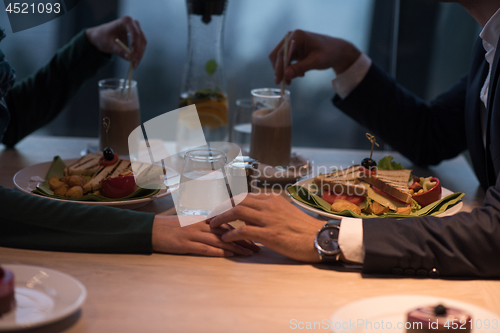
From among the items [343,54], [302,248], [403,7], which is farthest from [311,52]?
[403,7]

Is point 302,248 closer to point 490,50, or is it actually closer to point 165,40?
point 490,50

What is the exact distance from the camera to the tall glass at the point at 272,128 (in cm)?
141

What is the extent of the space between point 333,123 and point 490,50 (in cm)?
162

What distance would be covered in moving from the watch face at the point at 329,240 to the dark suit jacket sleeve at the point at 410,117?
894 millimetres

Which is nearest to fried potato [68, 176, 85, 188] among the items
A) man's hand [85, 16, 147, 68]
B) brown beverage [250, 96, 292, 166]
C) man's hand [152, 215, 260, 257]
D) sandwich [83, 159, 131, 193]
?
sandwich [83, 159, 131, 193]

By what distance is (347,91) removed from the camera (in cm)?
168

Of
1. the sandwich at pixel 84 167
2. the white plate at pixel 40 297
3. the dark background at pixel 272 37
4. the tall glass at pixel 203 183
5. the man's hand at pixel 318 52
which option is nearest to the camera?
the white plate at pixel 40 297

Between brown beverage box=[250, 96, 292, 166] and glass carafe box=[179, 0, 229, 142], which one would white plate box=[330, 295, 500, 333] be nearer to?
brown beverage box=[250, 96, 292, 166]

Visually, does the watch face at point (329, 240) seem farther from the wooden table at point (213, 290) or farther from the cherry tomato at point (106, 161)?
the cherry tomato at point (106, 161)

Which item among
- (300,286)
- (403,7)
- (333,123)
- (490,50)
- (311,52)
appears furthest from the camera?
(333,123)

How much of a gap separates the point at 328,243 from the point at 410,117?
98 cm

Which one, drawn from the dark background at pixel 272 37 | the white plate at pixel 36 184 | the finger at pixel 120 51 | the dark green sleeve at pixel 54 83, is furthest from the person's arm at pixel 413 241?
the dark background at pixel 272 37

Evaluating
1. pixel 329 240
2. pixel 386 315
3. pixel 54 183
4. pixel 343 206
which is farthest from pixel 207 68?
pixel 386 315

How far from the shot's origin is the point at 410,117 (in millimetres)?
1687
